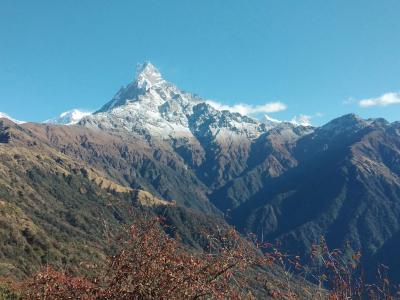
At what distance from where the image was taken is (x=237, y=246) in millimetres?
13000

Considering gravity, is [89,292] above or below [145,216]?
below

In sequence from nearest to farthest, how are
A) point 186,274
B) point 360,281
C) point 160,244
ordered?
point 360,281, point 186,274, point 160,244

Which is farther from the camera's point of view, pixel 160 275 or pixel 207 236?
pixel 207 236

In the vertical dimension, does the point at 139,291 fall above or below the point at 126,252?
below

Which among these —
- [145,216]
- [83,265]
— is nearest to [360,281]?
[145,216]

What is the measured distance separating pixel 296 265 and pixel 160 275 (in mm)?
3389

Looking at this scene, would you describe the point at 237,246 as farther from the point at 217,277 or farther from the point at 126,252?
the point at 126,252

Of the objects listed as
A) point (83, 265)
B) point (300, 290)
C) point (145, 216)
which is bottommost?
point (300, 290)

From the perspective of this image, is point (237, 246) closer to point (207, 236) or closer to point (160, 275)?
point (207, 236)

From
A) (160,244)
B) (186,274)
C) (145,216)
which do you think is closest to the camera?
(186,274)

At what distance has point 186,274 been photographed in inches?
475

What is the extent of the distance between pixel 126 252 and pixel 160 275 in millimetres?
1170

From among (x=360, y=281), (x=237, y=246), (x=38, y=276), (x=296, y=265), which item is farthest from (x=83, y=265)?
(x=360, y=281)

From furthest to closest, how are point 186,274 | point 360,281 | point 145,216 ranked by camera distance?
point 145,216 < point 186,274 < point 360,281
